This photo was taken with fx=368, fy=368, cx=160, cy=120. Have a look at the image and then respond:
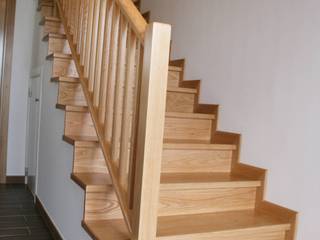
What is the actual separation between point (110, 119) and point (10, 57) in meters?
2.66

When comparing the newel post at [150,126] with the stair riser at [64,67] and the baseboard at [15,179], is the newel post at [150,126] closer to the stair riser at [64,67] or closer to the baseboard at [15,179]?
the stair riser at [64,67]

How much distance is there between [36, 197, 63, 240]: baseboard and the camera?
8.45 ft

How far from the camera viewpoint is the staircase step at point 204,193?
1971mm

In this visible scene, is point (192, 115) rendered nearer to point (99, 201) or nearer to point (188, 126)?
point (188, 126)

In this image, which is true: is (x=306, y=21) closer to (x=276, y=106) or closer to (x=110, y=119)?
(x=276, y=106)

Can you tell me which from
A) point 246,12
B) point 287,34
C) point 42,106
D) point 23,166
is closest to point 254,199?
point 287,34

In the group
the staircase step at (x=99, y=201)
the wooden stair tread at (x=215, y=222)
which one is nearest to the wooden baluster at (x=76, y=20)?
the staircase step at (x=99, y=201)

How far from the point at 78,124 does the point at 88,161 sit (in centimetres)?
38

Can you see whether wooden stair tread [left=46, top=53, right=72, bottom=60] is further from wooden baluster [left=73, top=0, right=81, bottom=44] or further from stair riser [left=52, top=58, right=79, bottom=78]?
wooden baluster [left=73, top=0, right=81, bottom=44]

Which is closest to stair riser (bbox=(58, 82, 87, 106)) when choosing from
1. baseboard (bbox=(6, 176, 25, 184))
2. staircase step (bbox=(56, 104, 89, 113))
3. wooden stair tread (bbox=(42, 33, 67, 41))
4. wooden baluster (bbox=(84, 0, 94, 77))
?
staircase step (bbox=(56, 104, 89, 113))

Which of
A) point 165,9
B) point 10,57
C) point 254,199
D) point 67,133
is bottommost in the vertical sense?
point 254,199

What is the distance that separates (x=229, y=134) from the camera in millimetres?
2512

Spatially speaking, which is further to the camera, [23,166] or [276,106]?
[23,166]

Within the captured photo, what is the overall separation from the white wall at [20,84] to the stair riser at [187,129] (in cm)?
221
